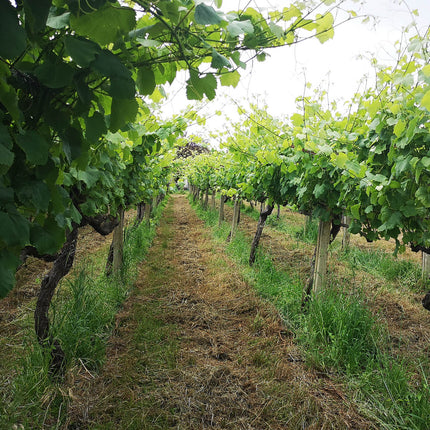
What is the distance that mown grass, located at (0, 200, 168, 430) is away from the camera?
83.6 inches

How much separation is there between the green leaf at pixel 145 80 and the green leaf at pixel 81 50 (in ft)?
0.87

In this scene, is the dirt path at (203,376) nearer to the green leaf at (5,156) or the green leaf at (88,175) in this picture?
the green leaf at (88,175)

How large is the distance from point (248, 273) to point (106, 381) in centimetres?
358

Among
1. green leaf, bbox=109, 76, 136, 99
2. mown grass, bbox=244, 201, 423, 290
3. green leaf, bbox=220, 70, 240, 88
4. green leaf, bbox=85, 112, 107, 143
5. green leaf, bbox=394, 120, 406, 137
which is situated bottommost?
mown grass, bbox=244, 201, 423, 290

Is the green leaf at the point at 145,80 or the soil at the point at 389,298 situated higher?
the green leaf at the point at 145,80

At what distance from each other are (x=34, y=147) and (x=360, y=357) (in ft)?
11.6

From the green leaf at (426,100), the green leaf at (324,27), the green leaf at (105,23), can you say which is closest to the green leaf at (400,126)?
the green leaf at (426,100)

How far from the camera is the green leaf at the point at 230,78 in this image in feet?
3.27

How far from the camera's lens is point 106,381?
110 inches

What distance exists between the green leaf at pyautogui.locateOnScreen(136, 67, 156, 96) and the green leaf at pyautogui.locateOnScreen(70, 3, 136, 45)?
0.63 feet

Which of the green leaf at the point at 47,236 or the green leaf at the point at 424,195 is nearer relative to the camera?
the green leaf at the point at 47,236

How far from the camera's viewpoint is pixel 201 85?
95 centimetres

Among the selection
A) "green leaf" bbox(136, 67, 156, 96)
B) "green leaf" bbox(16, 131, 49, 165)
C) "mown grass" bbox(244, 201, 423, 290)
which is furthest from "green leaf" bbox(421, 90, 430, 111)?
"mown grass" bbox(244, 201, 423, 290)

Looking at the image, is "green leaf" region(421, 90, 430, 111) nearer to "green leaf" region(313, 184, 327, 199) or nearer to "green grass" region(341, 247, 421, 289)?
"green leaf" region(313, 184, 327, 199)
